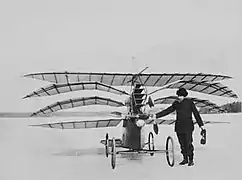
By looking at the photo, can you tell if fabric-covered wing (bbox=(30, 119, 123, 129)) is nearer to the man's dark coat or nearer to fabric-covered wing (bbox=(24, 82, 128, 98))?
fabric-covered wing (bbox=(24, 82, 128, 98))

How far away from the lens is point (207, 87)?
165 cm

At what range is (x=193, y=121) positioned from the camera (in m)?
1.64

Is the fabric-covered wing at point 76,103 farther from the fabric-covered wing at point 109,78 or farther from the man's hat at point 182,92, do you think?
the man's hat at point 182,92

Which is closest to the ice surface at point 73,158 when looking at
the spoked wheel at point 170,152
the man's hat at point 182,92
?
the spoked wheel at point 170,152

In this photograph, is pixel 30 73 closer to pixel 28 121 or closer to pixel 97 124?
pixel 28 121

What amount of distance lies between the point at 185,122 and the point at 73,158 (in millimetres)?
433

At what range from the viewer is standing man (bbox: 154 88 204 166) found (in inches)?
64.4

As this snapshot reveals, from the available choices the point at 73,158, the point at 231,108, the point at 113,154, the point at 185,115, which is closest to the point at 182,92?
the point at 185,115

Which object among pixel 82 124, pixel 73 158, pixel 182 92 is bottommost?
pixel 73 158

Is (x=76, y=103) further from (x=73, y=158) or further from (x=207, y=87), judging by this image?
(x=207, y=87)

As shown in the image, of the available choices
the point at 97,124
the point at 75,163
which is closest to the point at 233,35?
the point at 97,124

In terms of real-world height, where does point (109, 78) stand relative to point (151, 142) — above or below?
above

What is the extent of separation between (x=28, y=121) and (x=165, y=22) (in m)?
0.63

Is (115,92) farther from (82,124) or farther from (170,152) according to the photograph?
(170,152)
